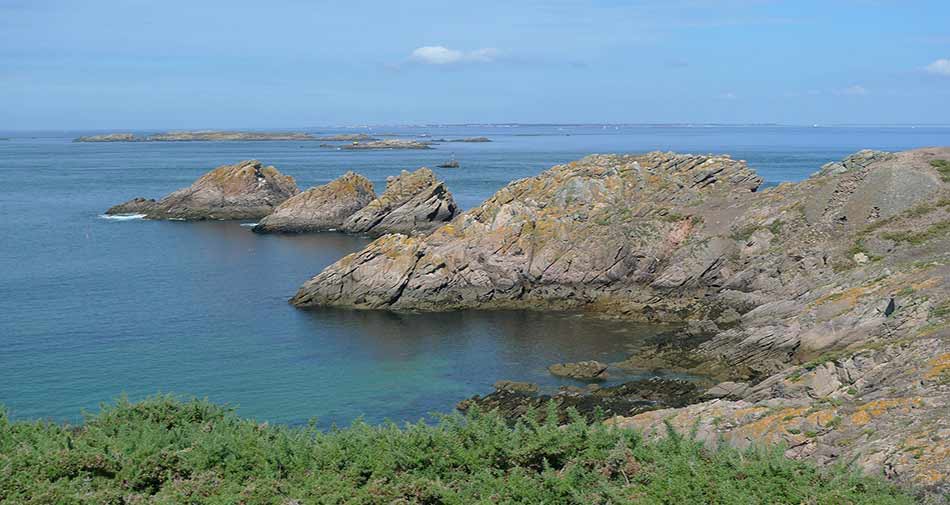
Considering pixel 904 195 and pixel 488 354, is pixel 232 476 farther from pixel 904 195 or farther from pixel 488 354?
pixel 904 195

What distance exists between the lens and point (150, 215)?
337 ft

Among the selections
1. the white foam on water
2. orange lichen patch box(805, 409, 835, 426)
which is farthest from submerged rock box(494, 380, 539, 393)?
the white foam on water

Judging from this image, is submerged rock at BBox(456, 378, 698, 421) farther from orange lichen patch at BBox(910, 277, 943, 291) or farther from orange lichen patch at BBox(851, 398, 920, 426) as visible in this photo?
orange lichen patch at BBox(851, 398, 920, 426)

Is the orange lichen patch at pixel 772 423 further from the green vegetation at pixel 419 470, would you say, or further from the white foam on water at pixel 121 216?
the white foam on water at pixel 121 216

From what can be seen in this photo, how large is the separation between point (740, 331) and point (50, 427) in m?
31.0

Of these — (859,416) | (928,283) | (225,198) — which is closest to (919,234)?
(928,283)

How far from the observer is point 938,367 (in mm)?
25969

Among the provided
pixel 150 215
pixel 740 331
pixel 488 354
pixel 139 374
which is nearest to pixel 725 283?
pixel 740 331

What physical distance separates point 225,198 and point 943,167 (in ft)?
260

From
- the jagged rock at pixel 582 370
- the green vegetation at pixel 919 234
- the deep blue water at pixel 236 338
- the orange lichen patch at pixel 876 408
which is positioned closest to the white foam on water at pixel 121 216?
the deep blue water at pixel 236 338

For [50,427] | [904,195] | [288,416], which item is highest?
[904,195]

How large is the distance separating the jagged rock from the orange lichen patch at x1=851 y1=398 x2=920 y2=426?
17060 mm

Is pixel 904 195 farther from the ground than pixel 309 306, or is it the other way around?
pixel 904 195

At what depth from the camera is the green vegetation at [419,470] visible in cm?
1644
